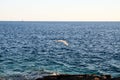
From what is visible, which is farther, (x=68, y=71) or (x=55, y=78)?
(x=68, y=71)

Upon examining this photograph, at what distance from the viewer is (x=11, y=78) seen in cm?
2720

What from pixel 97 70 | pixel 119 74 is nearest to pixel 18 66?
pixel 97 70

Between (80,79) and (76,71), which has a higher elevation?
(80,79)

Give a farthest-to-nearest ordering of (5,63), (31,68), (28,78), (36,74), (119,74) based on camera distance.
→ (5,63) < (31,68) < (119,74) < (36,74) < (28,78)

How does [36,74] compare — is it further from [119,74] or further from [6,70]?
[119,74]

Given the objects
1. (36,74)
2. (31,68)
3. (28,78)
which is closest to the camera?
(28,78)

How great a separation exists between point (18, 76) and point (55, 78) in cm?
807

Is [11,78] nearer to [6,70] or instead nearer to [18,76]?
[18,76]

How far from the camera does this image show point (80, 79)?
2077 centimetres

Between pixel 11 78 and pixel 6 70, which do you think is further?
pixel 6 70

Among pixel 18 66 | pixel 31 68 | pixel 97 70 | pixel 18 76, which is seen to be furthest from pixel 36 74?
pixel 97 70

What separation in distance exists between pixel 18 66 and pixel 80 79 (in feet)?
53.5

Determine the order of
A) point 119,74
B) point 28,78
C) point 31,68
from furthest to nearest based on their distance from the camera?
point 31,68 → point 119,74 → point 28,78

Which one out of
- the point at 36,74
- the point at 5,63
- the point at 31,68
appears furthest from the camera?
the point at 5,63
